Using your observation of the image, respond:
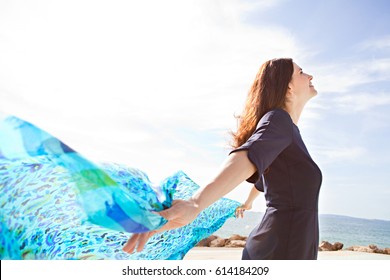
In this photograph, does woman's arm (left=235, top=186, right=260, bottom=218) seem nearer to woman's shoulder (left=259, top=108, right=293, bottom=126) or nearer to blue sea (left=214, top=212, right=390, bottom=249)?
woman's shoulder (left=259, top=108, right=293, bottom=126)

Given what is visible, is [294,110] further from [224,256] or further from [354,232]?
[354,232]

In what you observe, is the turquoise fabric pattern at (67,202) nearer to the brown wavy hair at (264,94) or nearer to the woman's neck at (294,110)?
the brown wavy hair at (264,94)

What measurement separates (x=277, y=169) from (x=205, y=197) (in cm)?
39

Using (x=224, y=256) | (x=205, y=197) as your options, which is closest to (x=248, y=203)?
(x=205, y=197)

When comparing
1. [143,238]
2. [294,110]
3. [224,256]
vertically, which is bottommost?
[224,256]

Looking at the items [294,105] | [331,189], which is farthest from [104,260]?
[331,189]

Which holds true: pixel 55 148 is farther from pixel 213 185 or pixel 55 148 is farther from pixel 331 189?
pixel 331 189

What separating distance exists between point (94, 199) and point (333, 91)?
810 centimetres

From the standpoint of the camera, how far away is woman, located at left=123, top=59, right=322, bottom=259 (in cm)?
119

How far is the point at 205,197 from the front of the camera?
1.09 metres

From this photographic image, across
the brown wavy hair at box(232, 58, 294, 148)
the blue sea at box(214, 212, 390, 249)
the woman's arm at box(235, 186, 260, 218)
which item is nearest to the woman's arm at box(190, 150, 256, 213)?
the brown wavy hair at box(232, 58, 294, 148)

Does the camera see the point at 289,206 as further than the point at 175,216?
Yes

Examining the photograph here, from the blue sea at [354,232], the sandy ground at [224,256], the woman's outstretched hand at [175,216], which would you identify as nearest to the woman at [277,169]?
the woman's outstretched hand at [175,216]

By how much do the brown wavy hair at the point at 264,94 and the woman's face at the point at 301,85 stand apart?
0.11ft
